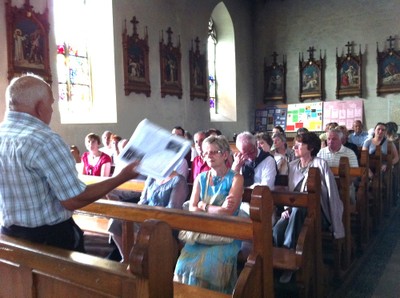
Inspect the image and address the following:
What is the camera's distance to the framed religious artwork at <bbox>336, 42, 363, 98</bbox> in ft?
39.0

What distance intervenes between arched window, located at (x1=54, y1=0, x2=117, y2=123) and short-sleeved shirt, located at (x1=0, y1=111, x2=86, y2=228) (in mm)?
6991

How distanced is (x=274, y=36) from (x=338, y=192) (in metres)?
10.6

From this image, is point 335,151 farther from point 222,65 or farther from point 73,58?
point 222,65

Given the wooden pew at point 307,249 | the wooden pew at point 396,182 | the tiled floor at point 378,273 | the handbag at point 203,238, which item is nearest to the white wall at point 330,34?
the wooden pew at point 396,182

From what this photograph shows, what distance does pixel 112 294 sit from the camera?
1.21 metres

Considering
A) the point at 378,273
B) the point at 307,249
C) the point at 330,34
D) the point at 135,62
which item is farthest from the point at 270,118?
the point at 307,249

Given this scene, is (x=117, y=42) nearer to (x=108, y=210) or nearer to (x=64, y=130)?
(x=64, y=130)

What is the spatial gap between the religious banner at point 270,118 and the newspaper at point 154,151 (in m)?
11.4

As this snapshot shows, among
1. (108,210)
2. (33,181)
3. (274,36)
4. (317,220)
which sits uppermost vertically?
(274,36)

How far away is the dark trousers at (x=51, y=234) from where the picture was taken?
5.77ft

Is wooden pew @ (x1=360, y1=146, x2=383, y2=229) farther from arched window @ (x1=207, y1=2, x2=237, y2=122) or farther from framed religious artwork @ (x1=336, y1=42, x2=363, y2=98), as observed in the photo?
arched window @ (x1=207, y1=2, x2=237, y2=122)

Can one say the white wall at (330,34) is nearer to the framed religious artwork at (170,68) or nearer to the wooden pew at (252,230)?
the framed religious artwork at (170,68)

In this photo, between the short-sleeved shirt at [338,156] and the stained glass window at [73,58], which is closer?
the short-sleeved shirt at [338,156]

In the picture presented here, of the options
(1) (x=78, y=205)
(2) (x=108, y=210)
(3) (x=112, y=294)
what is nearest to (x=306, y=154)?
(2) (x=108, y=210)
